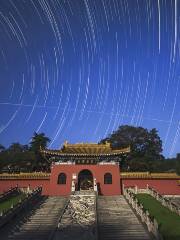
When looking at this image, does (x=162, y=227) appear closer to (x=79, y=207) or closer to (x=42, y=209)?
(x=79, y=207)

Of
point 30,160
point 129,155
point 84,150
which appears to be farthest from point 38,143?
point 84,150

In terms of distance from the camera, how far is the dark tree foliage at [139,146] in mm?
50312

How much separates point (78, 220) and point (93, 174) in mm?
13693

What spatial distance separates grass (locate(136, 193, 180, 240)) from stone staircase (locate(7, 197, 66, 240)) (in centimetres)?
651

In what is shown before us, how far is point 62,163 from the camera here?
107 ft

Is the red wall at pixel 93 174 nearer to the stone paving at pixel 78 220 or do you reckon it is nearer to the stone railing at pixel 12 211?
the stone paving at pixel 78 220

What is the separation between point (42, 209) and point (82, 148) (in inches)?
567

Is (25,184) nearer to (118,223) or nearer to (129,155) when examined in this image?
(118,223)

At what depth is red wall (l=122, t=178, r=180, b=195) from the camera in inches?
1249

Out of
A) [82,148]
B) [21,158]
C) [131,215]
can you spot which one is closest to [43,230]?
[131,215]

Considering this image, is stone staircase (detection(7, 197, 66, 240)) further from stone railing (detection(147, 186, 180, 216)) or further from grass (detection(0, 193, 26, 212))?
stone railing (detection(147, 186, 180, 216))

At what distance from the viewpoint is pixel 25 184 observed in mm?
32312

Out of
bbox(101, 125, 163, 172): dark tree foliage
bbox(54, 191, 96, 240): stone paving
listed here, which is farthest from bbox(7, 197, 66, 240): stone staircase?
bbox(101, 125, 163, 172): dark tree foliage

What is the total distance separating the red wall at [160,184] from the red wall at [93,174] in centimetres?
131
